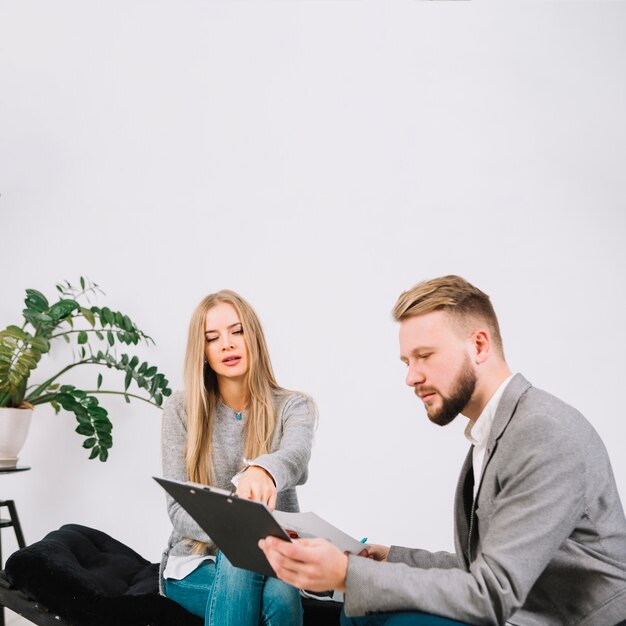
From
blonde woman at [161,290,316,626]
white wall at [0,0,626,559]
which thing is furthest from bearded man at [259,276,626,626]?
white wall at [0,0,626,559]

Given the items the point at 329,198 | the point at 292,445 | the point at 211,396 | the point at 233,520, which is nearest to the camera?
the point at 233,520

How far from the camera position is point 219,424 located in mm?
2162

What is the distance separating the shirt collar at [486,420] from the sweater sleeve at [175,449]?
86 centimetres

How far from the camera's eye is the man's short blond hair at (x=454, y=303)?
1.44 meters

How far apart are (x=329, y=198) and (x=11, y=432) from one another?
166 cm

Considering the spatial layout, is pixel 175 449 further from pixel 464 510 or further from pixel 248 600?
pixel 464 510

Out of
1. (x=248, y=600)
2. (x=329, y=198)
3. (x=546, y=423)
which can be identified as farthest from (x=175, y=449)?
(x=329, y=198)

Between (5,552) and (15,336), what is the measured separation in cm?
134

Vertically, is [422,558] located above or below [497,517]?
below

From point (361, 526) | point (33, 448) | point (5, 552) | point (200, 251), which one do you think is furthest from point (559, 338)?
point (5, 552)

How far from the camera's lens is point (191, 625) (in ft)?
5.97

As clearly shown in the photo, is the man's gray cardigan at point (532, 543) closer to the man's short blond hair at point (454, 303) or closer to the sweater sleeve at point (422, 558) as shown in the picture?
the man's short blond hair at point (454, 303)

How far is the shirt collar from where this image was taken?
1402mm

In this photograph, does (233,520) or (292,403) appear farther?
(292,403)
